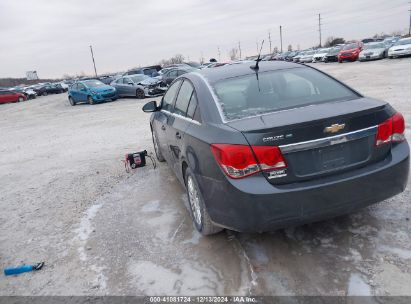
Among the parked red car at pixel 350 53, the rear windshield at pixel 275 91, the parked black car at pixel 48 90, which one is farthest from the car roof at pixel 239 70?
the parked black car at pixel 48 90

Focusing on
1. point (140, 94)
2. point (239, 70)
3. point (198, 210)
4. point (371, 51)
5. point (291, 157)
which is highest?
point (239, 70)

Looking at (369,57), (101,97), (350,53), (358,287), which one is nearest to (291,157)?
(358,287)

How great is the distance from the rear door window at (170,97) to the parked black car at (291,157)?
1.41 meters

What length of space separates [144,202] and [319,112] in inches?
111

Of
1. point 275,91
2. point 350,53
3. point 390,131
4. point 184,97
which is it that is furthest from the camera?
point 350,53

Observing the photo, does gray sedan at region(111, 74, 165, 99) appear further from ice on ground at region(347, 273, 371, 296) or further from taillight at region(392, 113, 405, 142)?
ice on ground at region(347, 273, 371, 296)

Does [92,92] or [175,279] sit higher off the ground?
[92,92]

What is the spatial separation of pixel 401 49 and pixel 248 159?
27565mm

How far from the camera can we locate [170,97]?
513cm

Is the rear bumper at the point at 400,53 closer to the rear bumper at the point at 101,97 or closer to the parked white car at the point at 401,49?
the parked white car at the point at 401,49

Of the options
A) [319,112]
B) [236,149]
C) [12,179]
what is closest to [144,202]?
[236,149]

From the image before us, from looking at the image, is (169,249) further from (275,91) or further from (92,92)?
(92,92)

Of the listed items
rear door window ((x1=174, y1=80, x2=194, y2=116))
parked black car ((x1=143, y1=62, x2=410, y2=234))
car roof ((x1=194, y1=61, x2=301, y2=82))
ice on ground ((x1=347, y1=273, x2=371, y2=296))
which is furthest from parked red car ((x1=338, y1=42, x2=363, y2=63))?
ice on ground ((x1=347, y1=273, x2=371, y2=296))

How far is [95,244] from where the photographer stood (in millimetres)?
3914
